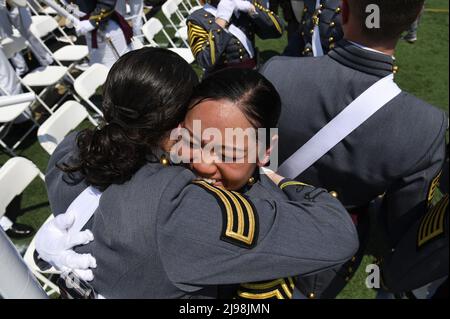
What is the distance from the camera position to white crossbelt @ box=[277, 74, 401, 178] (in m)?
1.25

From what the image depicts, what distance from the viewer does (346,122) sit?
1305 mm

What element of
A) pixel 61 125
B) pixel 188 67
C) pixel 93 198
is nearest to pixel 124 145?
A: pixel 93 198

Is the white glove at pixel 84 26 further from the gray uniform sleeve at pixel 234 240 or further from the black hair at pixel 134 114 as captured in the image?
the gray uniform sleeve at pixel 234 240

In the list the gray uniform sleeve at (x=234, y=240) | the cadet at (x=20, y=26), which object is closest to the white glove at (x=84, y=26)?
the cadet at (x=20, y=26)

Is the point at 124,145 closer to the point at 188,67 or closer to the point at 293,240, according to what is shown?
the point at 188,67

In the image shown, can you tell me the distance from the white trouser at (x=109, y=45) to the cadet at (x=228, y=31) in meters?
1.84

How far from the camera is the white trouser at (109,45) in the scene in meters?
3.79

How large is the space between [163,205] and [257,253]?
0.81 ft

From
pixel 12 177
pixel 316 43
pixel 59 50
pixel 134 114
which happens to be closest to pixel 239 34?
pixel 316 43

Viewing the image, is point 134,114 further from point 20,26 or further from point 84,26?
point 20,26

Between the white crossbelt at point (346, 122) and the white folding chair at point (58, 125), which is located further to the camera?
the white folding chair at point (58, 125)

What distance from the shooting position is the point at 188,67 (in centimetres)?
107

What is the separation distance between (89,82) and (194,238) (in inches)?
117

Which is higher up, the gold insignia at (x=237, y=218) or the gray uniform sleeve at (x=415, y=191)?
the gold insignia at (x=237, y=218)
